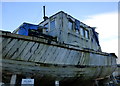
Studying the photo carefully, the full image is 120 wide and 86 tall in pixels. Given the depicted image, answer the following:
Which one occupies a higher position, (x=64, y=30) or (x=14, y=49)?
(x=64, y=30)

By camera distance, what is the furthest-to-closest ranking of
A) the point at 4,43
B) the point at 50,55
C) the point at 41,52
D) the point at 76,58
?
the point at 76,58 < the point at 50,55 < the point at 41,52 < the point at 4,43

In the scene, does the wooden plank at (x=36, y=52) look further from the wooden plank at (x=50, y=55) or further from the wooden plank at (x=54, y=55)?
the wooden plank at (x=54, y=55)

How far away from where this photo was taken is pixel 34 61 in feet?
19.8

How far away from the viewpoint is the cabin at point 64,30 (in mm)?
8512

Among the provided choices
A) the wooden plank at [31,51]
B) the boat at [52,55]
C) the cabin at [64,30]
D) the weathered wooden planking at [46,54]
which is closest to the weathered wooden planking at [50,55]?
the boat at [52,55]

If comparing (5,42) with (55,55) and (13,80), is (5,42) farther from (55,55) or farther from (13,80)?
(55,55)

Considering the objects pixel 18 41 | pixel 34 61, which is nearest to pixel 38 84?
pixel 34 61

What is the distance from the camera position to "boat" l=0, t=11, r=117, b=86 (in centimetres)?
552

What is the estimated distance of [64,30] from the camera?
8.87m

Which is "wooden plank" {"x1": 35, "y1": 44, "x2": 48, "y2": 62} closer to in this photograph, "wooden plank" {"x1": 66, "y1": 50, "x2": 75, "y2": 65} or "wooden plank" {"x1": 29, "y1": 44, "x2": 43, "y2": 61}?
"wooden plank" {"x1": 29, "y1": 44, "x2": 43, "y2": 61}

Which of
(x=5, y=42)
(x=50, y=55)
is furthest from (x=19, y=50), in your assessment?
(x=50, y=55)

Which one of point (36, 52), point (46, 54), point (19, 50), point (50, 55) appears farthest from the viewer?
point (50, 55)

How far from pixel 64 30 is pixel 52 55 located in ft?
9.69

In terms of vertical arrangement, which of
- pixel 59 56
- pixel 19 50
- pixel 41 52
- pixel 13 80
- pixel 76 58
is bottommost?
pixel 13 80
